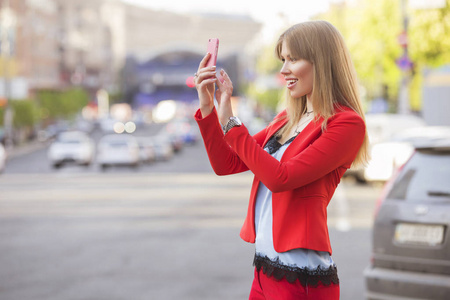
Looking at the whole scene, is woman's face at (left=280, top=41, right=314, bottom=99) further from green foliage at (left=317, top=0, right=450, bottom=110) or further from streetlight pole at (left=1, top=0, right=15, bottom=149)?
streetlight pole at (left=1, top=0, right=15, bottom=149)

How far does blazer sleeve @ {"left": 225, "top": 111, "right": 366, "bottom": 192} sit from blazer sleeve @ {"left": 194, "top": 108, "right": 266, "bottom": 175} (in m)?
0.15

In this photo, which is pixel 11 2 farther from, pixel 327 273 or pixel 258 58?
pixel 327 273

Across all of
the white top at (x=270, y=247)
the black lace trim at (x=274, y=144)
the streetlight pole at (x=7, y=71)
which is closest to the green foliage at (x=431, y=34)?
the black lace trim at (x=274, y=144)

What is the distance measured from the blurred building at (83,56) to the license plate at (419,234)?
197ft

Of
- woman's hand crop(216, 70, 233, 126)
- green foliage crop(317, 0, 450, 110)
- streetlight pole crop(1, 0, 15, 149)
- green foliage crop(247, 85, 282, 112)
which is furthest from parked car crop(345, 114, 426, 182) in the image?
green foliage crop(247, 85, 282, 112)

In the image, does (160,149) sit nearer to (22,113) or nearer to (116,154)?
(116,154)

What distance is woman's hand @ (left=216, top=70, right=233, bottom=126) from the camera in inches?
114

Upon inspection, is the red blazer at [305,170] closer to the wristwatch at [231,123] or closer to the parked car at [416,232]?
the wristwatch at [231,123]

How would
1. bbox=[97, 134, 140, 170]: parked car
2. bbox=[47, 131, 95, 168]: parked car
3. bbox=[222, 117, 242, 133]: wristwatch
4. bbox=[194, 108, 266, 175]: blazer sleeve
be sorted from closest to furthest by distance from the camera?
bbox=[222, 117, 242, 133]: wristwatch → bbox=[194, 108, 266, 175]: blazer sleeve → bbox=[97, 134, 140, 170]: parked car → bbox=[47, 131, 95, 168]: parked car

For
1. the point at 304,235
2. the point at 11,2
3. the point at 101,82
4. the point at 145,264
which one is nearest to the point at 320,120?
the point at 304,235

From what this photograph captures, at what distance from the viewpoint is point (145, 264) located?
1046 cm

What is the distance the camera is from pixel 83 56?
131 m

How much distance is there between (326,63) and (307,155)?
13.7 inches

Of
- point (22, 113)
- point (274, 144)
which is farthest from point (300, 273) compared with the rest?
point (22, 113)
